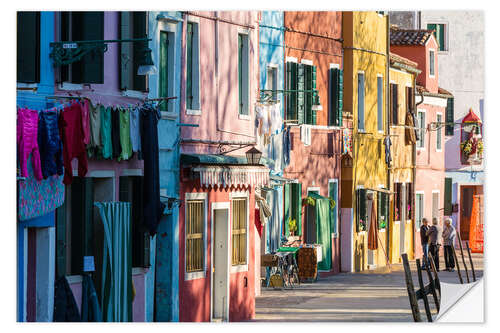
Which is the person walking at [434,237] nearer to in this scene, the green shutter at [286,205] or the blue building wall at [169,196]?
the green shutter at [286,205]

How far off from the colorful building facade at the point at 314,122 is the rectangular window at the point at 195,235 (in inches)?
227

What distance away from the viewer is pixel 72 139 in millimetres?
13336

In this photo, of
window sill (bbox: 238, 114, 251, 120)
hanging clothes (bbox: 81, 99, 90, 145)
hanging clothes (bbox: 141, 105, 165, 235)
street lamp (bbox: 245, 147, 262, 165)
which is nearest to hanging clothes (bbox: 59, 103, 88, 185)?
hanging clothes (bbox: 81, 99, 90, 145)

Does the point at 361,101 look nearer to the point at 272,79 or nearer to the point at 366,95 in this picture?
the point at 366,95

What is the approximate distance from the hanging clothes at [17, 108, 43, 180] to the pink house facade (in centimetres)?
1745

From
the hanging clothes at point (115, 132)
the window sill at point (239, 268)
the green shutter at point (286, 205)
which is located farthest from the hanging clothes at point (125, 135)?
the green shutter at point (286, 205)

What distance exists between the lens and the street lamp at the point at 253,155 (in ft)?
56.9

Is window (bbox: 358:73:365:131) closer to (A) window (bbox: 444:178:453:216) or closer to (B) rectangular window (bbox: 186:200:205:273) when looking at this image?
(A) window (bbox: 444:178:453:216)

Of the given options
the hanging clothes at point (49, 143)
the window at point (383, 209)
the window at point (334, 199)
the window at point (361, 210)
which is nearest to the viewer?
the hanging clothes at point (49, 143)

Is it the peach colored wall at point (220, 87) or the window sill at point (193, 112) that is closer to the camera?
the window sill at point (193, 112)

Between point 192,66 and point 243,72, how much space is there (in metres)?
1.48

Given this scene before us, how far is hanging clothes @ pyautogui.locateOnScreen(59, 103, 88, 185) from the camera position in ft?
43.2
